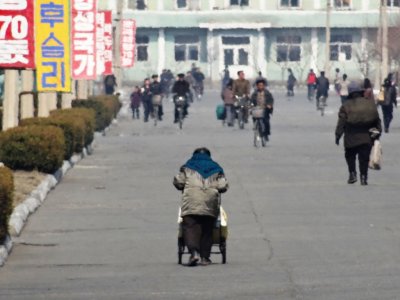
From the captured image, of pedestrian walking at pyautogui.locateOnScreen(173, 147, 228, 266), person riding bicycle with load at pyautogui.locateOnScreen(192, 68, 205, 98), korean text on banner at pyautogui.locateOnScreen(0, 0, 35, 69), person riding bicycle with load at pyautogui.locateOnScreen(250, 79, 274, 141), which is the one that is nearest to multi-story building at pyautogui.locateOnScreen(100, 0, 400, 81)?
person riding bicycle with load at pyautogui.locateOnScreen(192, 68, 205, 98)

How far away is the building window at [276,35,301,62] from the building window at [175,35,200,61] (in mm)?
5256

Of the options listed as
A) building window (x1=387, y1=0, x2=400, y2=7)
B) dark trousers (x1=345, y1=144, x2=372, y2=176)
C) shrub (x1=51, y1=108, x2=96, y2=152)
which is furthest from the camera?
building window (x1=387, y1=0, x2=400, y2=7)

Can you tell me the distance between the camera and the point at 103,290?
49.3 feet

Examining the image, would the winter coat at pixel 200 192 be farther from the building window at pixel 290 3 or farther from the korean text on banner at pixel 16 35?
the building window at pixel 290 3

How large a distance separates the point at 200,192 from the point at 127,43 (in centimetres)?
6021

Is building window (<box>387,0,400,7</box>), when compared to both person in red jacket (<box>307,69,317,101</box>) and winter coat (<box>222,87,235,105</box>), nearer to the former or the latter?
person in red jacket (<box>307,69,317,101</box>)

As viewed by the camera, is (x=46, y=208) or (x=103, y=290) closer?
(x=103, y=290)

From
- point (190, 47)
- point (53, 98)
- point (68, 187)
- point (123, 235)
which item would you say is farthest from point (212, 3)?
point (123, 235)

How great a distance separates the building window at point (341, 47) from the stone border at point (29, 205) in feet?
271

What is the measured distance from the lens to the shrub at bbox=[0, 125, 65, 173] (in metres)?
27.9

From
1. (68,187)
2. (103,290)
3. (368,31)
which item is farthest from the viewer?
(368,31)

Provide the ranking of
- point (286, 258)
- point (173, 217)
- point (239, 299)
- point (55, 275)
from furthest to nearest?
point (173, 217)
point (286, 258)
point (55, 275)
point (239, 299)

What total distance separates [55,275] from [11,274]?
44cm

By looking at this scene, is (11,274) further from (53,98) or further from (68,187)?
(53,98)
